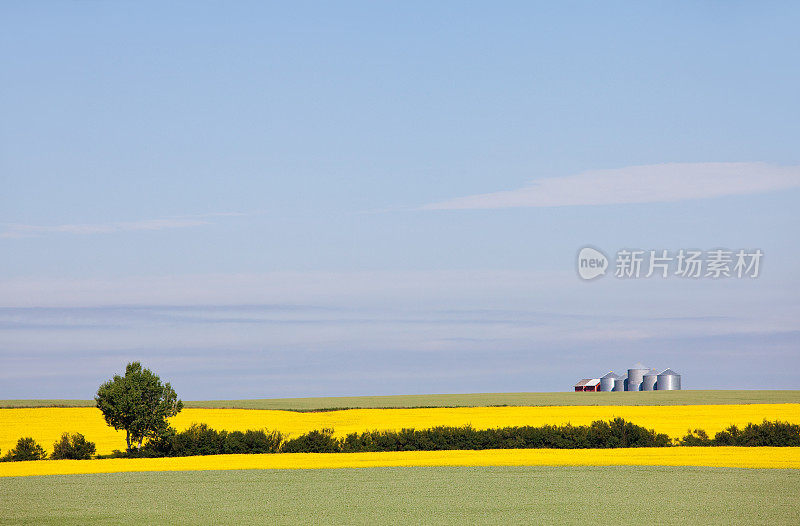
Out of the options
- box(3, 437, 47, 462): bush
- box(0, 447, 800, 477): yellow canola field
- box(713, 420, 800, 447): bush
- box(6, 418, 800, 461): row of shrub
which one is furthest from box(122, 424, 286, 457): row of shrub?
box(713, 420, 800, 447): bush

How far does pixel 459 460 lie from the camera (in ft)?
139

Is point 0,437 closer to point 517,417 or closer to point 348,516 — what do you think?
point 517,417

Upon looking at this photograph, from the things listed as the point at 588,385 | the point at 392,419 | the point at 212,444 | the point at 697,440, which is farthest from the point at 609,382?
the point at 212,444

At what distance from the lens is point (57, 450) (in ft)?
168

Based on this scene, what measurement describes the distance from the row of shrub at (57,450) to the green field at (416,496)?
44.9ft

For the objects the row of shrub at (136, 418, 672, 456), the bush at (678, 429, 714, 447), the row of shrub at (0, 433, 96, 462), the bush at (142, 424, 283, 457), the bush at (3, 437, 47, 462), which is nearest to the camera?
the bush at (3, 437, 47, 462)

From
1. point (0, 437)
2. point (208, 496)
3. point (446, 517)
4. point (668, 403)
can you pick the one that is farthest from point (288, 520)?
point (668, 403)

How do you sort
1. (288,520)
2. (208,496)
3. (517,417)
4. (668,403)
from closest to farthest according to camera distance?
(288,520)
(208,496)
(517,417)
(668,403)

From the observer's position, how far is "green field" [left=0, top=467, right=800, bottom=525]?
78.8ft

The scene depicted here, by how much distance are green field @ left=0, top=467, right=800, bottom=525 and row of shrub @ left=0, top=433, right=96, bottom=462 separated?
1370cm

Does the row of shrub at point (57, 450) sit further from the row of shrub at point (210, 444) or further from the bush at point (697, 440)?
the bush at point (697, 440)

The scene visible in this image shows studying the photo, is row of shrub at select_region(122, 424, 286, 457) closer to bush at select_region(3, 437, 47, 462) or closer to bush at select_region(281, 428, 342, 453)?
bush at select_region(281, 428, 342, 453)

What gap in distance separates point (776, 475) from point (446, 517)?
1537 centimetres

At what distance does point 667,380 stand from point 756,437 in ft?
216
